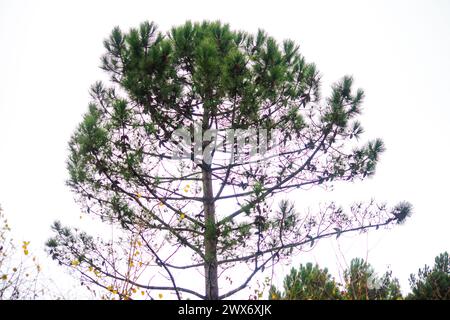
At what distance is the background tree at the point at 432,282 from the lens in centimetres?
639

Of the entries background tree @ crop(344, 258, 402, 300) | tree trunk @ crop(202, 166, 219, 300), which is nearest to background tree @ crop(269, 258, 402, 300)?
background tree @ crop(344, 258, 402, 300)

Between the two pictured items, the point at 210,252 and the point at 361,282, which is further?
the point at 210,252

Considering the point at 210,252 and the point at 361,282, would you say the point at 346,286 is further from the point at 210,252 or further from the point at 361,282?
the point at 210,252

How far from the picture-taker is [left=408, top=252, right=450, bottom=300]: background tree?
639 centimetres

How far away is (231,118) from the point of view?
744 centimetres

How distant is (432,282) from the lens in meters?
6.78

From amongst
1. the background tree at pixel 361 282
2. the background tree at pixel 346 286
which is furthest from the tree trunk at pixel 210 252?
the background tree at pixel 361 282

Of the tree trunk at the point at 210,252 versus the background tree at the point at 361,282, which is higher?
the tree trunk at the point at 210,252

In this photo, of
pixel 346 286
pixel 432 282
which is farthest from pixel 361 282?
pixel 432 282

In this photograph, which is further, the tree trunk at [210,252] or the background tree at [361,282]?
the tree trunk at [210,252]

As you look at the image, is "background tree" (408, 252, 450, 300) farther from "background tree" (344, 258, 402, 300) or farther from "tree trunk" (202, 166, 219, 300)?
"tree trunk" (202, 166, 219, 300)

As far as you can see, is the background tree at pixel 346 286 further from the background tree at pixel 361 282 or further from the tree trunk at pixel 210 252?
the tree trunk at pixel 210 252
